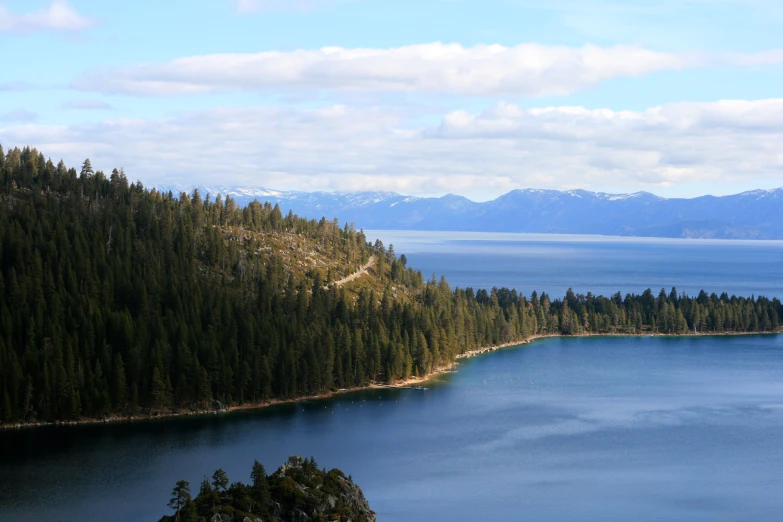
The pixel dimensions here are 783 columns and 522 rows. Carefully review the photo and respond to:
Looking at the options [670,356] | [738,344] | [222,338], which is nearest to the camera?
[222,338]

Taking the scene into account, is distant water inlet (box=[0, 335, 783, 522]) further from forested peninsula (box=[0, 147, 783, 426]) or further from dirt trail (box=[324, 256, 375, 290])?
dirt trail (box=[324, 256, 375, 290])

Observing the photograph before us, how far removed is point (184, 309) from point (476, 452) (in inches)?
2106

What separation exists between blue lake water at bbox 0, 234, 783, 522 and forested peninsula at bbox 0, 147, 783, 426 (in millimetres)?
5780

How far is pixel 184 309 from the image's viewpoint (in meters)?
133

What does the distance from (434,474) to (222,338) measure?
48.3m

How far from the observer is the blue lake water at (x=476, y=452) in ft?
258

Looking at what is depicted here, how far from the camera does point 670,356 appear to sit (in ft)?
582

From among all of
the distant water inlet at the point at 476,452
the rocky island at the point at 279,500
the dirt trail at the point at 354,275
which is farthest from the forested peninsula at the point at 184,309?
the rocky island at the point at 279,500

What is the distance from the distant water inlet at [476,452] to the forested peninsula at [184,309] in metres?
5.72

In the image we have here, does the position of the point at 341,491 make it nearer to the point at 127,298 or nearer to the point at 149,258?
the point at 127,298

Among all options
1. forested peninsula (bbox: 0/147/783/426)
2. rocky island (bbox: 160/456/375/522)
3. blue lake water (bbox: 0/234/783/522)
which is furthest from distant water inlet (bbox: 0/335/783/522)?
forested peninsula (bbox: 0/147/783/426)

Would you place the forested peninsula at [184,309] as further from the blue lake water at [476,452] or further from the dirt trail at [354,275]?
the blue lake water at [476,452]

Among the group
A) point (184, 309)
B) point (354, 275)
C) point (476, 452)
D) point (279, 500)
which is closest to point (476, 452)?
point (476, 452)

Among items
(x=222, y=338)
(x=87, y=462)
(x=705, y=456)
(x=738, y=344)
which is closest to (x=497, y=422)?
(x=705, y=456)
